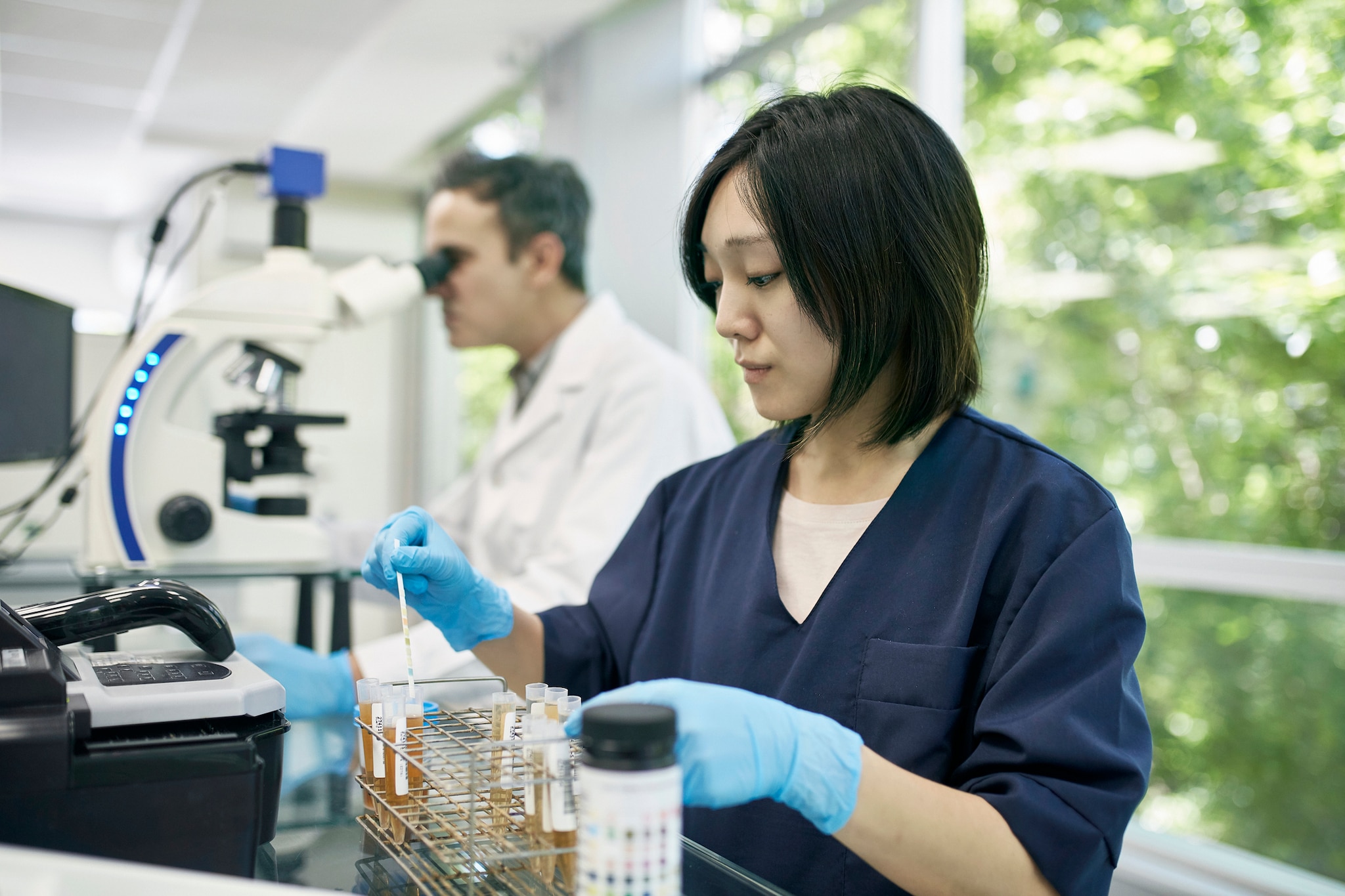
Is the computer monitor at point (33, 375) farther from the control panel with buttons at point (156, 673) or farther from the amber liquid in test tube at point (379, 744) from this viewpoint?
the amber liquid in test tube at point (379, 744)

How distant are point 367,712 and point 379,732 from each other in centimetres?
3

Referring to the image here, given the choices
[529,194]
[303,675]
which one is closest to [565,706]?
[303,675]

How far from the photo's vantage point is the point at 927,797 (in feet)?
2.58

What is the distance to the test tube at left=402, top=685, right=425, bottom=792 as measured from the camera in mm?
791

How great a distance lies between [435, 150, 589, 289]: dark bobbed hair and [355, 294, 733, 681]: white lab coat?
15cm

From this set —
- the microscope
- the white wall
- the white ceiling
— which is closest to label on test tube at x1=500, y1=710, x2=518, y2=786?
the microscope

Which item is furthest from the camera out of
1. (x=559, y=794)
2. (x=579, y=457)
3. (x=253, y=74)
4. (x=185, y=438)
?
(x=253, y=74)

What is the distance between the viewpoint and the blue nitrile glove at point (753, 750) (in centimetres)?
68

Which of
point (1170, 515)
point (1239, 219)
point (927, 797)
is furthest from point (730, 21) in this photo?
point (927, 797)

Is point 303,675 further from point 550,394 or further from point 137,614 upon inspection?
point 550,394

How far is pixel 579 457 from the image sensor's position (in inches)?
84.2

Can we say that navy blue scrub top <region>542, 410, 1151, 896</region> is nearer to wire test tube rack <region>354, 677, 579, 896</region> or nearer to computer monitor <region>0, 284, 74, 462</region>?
wire test tube rack <region>354, 677, 579, 896</region>

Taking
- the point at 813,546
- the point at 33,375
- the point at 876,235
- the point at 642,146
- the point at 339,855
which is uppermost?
the point at 642,146

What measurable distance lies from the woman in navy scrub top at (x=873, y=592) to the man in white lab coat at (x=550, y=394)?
2.17 ft
